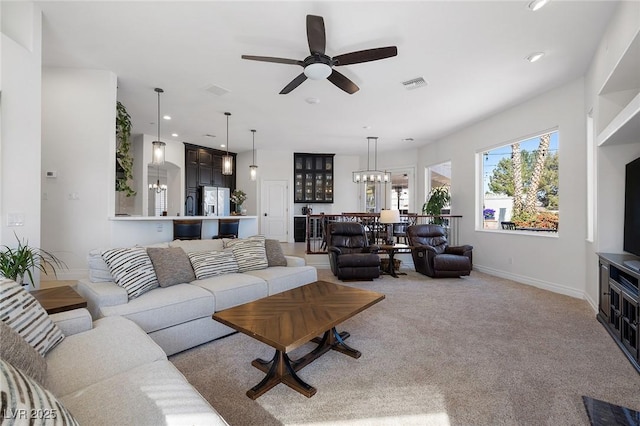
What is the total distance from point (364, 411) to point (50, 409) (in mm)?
1513

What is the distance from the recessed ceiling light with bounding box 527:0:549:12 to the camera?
252cm

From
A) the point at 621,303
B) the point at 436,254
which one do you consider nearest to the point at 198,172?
the point at 436,254

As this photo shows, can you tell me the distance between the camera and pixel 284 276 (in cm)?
334

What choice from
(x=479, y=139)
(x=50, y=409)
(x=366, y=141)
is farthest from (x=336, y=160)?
(x=50, y=409)

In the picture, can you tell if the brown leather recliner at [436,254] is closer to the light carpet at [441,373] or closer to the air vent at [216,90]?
the light carpet at [441,373]

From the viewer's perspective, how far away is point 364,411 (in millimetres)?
1757

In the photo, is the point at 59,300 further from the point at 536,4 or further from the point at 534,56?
the point at 534,56

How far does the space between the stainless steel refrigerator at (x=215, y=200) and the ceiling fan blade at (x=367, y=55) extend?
6438 mm

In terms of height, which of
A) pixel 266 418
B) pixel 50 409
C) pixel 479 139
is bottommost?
pixel 266 418

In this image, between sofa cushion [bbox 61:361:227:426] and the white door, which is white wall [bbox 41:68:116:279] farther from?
the white door

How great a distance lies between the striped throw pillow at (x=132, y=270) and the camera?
2.47 m

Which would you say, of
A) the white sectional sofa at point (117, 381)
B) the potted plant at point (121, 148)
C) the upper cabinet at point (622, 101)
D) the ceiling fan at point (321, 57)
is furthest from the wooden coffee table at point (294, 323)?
the potted plant at point (121, 148)

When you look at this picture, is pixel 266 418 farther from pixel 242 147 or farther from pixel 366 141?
pixel 242 147

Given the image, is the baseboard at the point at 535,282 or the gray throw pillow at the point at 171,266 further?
the baseboard at the point at 535,282
